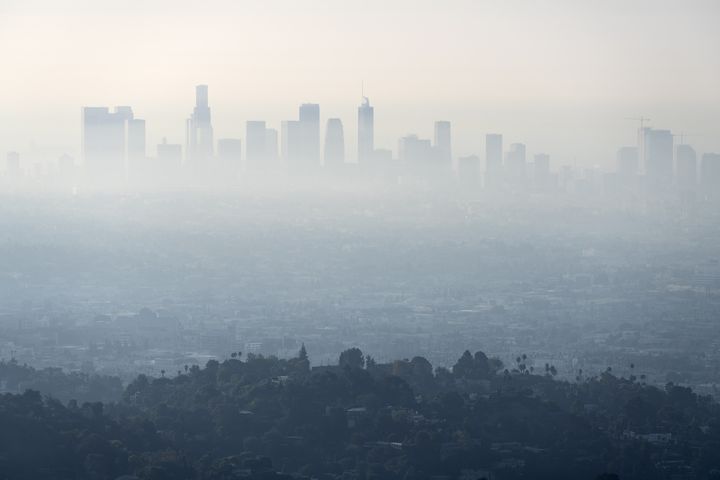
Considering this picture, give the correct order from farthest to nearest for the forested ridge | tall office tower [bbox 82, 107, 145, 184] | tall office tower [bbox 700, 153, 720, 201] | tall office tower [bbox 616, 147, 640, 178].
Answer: tall office tower [bbox 82, 107, 145, 184], tall office tower [bbox 616, 147, 640, 178], tall office tower [bbox 700, 153, 720, 201], the forested ridge

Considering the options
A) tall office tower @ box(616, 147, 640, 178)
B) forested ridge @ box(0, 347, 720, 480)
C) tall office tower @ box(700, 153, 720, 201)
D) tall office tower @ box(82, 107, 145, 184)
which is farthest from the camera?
tall office tower @ box(82, 107, 145, 184)

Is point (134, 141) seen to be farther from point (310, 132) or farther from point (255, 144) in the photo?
point (310, 132)

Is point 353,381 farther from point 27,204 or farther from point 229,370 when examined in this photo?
point 27,204

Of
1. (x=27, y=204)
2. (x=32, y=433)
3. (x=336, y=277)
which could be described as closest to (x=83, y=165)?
(x=27, y=204)

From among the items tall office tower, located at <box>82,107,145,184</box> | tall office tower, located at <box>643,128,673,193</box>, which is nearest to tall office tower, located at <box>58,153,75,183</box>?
tall office tower, located at <box>82,107,145,184</box>

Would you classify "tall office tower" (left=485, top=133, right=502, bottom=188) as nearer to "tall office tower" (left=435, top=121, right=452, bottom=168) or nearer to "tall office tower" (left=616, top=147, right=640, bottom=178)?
"tall office tower" (left=435, top=121, right=452, bottom=168)

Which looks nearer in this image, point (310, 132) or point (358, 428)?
point (358, 428)

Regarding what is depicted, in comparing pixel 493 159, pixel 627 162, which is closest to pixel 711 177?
pixel 627 162
